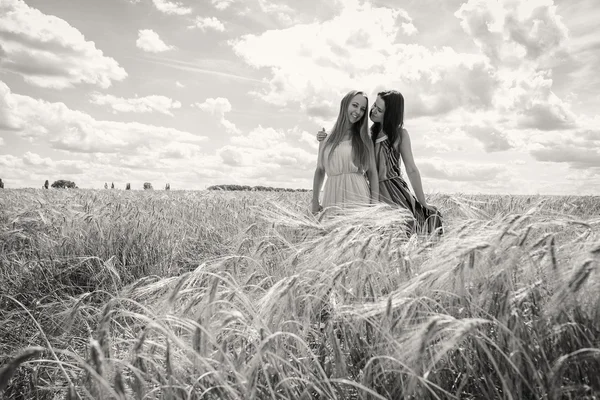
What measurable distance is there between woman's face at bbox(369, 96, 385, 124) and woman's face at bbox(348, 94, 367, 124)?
21 centimetres

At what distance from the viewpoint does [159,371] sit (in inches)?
60.3

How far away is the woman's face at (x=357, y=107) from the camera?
4.42m

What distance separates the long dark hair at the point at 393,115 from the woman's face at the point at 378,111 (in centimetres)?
4

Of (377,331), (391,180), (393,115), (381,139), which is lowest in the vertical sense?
(377,331)

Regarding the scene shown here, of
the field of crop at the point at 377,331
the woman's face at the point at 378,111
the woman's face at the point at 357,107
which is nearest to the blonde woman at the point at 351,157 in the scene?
the woman's face at the point at 357,107

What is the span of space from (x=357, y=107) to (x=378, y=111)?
32 centimetres

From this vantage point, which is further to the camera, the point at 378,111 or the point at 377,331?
the point at 378,111

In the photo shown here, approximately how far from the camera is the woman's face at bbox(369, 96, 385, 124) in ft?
15.0

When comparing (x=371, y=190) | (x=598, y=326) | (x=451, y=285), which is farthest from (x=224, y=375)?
Answer: (x=371, y=190)

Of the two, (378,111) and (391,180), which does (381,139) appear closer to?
(378,111)

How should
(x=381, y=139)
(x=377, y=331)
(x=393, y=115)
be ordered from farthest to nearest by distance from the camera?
(x=381, y=139)
(x=393, y=115)
(x=377, y=331)

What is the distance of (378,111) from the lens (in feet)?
15.2

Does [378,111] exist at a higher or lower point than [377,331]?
higher

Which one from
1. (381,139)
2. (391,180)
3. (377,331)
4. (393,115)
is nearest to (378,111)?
(393,115)
